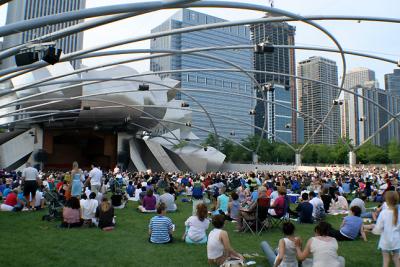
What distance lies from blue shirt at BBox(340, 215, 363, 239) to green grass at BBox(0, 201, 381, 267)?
0.20 m

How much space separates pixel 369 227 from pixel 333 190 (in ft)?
16.4

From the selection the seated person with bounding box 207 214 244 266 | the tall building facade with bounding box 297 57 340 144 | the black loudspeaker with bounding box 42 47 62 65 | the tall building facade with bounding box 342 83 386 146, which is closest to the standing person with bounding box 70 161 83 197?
the black loudspeaker with bounding box 42 47 62 65

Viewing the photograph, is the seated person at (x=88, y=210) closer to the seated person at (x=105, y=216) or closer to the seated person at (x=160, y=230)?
the seated person at (x=105, y=216)

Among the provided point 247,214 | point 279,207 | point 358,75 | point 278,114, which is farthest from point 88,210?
point 358,75

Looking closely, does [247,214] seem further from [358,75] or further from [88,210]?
[358,75]

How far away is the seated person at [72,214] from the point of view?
34.7ft

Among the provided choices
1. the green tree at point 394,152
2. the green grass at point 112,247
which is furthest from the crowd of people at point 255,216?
the green tree at point 394,152

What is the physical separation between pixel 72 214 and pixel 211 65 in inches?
3967

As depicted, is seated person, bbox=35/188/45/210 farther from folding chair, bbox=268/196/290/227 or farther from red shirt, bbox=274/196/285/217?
red shirt, bbox=274/196/285/217

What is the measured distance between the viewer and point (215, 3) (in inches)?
494

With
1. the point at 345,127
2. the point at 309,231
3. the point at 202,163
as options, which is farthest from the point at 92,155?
the point at 345,127

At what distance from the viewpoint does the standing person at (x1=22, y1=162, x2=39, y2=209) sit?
13812 millimetres

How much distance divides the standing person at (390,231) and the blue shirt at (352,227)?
9.68 ft

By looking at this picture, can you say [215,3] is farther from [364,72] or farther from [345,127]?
[364,72]
